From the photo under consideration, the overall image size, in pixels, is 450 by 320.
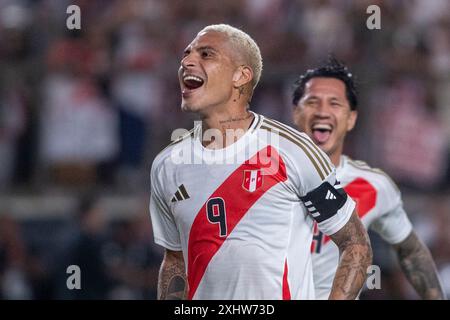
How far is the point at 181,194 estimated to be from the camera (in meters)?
5.11

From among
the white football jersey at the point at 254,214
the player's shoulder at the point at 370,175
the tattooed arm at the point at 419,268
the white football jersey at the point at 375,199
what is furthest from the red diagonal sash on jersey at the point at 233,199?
the tattooed arm at the point at 419,268

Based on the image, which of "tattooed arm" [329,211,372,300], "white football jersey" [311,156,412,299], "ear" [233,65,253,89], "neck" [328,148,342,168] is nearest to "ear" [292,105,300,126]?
"neck" [328,148,342,168]

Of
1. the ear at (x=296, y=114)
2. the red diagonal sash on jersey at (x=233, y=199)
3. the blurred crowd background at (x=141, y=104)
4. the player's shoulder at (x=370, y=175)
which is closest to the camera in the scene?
the red diagonal sash on jersey at (x=233, y=199)

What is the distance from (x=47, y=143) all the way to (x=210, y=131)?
5976mm

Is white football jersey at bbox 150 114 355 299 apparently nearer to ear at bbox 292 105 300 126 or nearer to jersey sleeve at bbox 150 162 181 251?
jersey sleeve at bbox 150 162 181 251

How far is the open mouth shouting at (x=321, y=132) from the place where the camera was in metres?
6.15

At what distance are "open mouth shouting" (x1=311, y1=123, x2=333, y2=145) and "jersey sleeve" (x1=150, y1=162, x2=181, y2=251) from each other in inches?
48.0

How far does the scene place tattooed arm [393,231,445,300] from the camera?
6.48 m

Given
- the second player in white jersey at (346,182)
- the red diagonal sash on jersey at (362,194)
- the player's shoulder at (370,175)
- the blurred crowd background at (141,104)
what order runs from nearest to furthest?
the second player in white jersey at (346,182) → the red diagonal sash on jersey at (362,194) → the player's shoulder at (370,175) → the blurred crowd background at (141,104)

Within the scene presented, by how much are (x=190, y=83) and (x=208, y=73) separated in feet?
0.34

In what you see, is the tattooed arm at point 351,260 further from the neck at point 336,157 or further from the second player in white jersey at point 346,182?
the neck at point 336,157

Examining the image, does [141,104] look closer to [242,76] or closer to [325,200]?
[242,76]

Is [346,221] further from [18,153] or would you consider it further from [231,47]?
[18,153]

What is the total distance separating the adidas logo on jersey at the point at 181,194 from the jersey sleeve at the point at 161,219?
0.13 m
